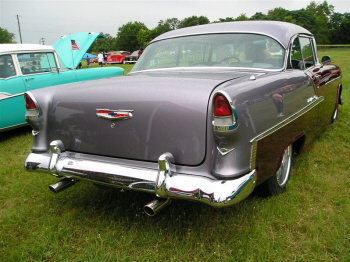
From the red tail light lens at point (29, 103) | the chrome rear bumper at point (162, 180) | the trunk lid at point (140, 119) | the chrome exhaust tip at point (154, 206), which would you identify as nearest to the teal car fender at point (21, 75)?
the red tail light lens at point (29, 103)

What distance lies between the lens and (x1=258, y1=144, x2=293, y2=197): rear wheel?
2.56 metres

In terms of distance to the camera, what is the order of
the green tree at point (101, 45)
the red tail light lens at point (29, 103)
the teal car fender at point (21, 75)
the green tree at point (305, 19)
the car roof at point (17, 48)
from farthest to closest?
the green tree at point (101, 45) → the green tree at point (305, 19) → the car roof at point (17, 48) → the teal car fender at point (21, 75) → the red tail light lens at point (29, 103)

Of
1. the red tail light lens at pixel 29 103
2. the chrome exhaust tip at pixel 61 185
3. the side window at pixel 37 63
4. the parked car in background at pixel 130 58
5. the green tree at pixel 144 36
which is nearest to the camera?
the chrome exhaust tip at pixel 61 185

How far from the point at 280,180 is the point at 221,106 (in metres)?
1.32

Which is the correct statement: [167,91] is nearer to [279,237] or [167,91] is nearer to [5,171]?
[279,237]

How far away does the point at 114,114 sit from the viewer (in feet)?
7.04

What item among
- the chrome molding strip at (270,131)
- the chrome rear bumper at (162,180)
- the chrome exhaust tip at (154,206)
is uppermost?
the chrome molding strip at (270,131)

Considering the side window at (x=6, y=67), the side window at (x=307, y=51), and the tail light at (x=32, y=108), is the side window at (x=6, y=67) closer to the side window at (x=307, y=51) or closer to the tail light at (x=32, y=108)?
the tail light at (x=32, y=108)

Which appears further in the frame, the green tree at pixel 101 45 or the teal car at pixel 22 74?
the green tree at pixel 101 45

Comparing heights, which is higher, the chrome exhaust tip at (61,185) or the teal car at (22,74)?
the teal car at (22,74)

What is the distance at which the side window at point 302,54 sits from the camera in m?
3.05

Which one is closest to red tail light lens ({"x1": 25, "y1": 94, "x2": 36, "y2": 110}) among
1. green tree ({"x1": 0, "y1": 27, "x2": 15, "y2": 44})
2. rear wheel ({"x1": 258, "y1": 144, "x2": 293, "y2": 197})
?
A: rear wheel ({"x1": 258, "y1": 144, "x2": 293, "y2": 197})

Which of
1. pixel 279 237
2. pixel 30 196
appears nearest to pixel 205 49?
pixel 279 237

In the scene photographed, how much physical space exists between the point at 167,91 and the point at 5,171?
2582 millimetres
